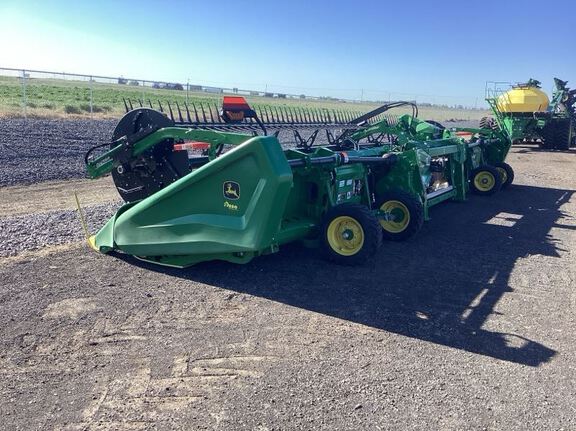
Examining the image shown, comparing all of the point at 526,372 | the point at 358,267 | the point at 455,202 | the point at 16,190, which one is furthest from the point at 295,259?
the point at 16,190

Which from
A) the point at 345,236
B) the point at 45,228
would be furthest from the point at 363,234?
the point at 45,228

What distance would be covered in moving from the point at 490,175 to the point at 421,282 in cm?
631

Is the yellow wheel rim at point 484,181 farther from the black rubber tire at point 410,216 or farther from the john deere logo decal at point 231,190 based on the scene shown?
the john deere logo decal at point 231,190

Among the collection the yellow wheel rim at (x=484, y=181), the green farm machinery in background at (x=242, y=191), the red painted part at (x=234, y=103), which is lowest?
the yellow wheel rim at (x=484, y=181)

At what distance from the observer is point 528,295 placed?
16.7 feet

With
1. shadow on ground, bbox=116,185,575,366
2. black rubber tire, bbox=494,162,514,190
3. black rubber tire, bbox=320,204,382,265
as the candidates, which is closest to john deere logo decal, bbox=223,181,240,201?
shadow on ground, bbox=116,185,575,366

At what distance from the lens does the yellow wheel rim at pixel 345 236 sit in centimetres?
561

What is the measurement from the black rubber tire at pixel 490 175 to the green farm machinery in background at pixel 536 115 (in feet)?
25.7

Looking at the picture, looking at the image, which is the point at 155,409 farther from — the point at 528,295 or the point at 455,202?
the point at 455,202

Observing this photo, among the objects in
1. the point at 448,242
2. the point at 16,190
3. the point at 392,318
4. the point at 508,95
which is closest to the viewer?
the point at 392,318

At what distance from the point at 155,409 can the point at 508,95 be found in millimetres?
20064

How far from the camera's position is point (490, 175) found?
10828mm

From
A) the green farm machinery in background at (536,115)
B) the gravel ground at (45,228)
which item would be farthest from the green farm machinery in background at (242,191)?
the green farm machinery in background at (536,115)

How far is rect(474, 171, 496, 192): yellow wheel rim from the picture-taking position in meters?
10.8
